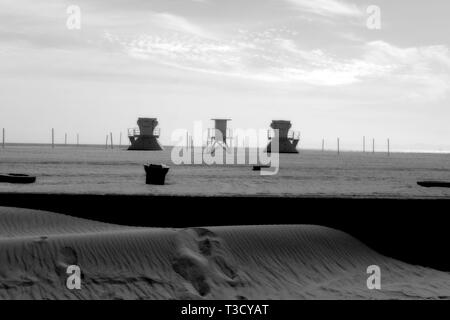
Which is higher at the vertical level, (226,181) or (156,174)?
(156,174)

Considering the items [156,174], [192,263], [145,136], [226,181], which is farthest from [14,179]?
[145,136]

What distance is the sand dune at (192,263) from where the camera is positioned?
7.79 metres

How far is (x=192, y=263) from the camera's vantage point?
8.54 metres

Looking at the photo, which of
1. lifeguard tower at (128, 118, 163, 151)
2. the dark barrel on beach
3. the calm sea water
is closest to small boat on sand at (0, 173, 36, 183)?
the calm sea water

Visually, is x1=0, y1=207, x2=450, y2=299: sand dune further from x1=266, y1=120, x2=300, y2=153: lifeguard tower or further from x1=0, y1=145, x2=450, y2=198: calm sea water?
x1=266, y1=120, x2=300, y2=153: lifeguard tower

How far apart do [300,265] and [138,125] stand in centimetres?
7927

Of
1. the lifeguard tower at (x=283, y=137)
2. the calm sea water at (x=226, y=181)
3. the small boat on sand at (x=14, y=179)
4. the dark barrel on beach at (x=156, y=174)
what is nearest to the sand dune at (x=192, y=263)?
the calm sea water at (x=226, y=181)

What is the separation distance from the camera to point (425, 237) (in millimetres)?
10008

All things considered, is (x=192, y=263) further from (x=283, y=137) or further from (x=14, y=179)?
(x=283, y=137)

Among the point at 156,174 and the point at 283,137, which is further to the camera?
the point at 283,137

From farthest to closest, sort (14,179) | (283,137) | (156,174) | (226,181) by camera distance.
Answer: (283,137) → (226,181) → (156,174) → (14,179)

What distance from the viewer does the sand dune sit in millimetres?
7789
